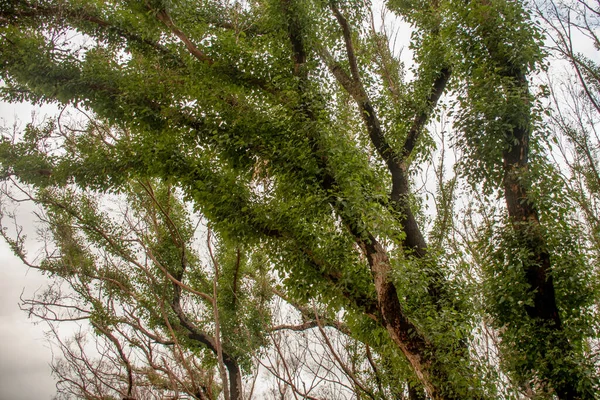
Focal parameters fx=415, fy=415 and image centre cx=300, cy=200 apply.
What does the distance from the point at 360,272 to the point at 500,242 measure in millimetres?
2207

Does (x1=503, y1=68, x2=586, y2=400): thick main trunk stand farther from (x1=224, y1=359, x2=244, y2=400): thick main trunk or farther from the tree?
(x1=224, y1=359, x2=244, y2=400): thick main trunk

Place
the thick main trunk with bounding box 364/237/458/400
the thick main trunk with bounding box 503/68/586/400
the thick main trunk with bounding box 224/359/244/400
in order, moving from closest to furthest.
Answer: the thick main trunk with bounding box 364/237/458/400 → the thick main trunk with bounding box 503/68/586/400 → the thick main trunk with bounding box 224/359/244/400

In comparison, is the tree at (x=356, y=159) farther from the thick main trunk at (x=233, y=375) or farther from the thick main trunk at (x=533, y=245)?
the thick main trunk at (x=233, y=375)

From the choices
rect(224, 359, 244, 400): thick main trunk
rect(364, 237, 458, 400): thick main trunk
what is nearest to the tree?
rect(364, 237, 458, 400): thick main trunk

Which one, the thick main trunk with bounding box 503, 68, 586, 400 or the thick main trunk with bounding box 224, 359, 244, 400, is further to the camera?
the thick main trunk with bounding box 224, 359, 244, 400

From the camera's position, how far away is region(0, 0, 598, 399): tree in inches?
227

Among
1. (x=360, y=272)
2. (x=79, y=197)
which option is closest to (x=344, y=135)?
(x=360, y=272)

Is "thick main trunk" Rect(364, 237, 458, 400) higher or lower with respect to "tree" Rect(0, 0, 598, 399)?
lower

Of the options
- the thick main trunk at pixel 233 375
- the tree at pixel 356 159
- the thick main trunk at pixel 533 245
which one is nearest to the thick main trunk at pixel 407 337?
the tree at pixel 356 159

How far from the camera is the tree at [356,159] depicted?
578 cm

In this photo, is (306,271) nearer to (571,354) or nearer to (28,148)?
(571,354)

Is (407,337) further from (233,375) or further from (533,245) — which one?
(233,375)

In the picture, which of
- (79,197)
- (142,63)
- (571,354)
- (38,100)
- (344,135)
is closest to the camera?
(571,354)

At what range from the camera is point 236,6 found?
27.8 ft
